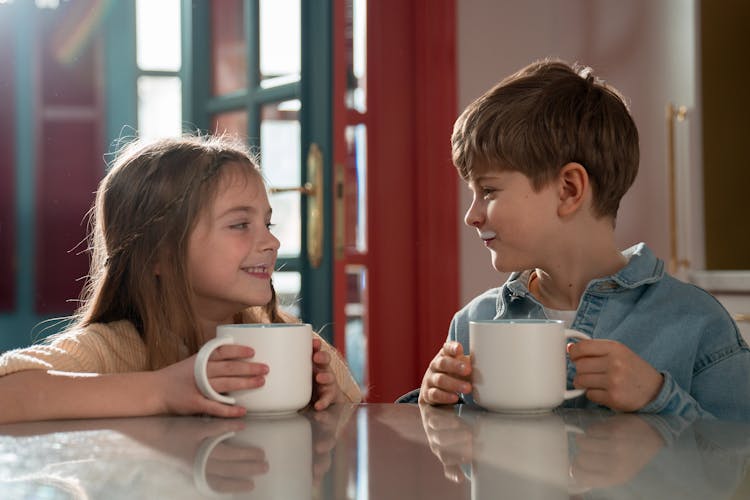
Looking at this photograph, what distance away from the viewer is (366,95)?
2.89m

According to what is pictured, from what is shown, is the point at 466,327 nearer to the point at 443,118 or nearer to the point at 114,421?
the point at 114,421

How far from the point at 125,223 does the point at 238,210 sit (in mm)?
165

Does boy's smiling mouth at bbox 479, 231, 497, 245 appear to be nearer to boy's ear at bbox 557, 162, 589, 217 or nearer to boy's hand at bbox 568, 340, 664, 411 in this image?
boy's ear at bbox 557, 162, 589, 217

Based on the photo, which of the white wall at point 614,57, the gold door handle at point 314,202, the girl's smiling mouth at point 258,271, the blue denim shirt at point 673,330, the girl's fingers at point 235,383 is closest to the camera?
the girl's fingers at point 235,383

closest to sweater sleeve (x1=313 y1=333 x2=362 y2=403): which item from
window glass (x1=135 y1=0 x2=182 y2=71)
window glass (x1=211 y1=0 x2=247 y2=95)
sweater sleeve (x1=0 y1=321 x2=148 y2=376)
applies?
sweater sleeve (x1=0 y1=321 x2=148 y2=376)

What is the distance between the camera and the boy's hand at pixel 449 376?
0.81m

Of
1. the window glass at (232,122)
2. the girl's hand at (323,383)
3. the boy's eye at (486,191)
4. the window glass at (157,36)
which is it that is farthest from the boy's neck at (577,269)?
the window glass at (157,36)

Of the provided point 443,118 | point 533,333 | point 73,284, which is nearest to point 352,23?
point 443,118

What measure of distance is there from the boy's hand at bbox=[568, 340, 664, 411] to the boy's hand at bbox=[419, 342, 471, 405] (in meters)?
0.10

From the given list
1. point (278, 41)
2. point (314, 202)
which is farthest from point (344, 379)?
point (278, 41)

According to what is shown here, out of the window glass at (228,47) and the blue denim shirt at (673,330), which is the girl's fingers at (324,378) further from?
the window glass at (228,47)

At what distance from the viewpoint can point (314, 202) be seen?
2.21 m

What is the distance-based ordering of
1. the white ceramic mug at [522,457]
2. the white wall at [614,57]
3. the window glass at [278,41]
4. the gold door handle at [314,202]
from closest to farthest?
1. the white ceramic mug at [522,457]
2. the gold door handle at [314,202]
3. the window glass at [278,41]
4. the white wall at [614,57]

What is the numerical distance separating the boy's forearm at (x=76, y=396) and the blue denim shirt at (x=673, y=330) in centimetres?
46
